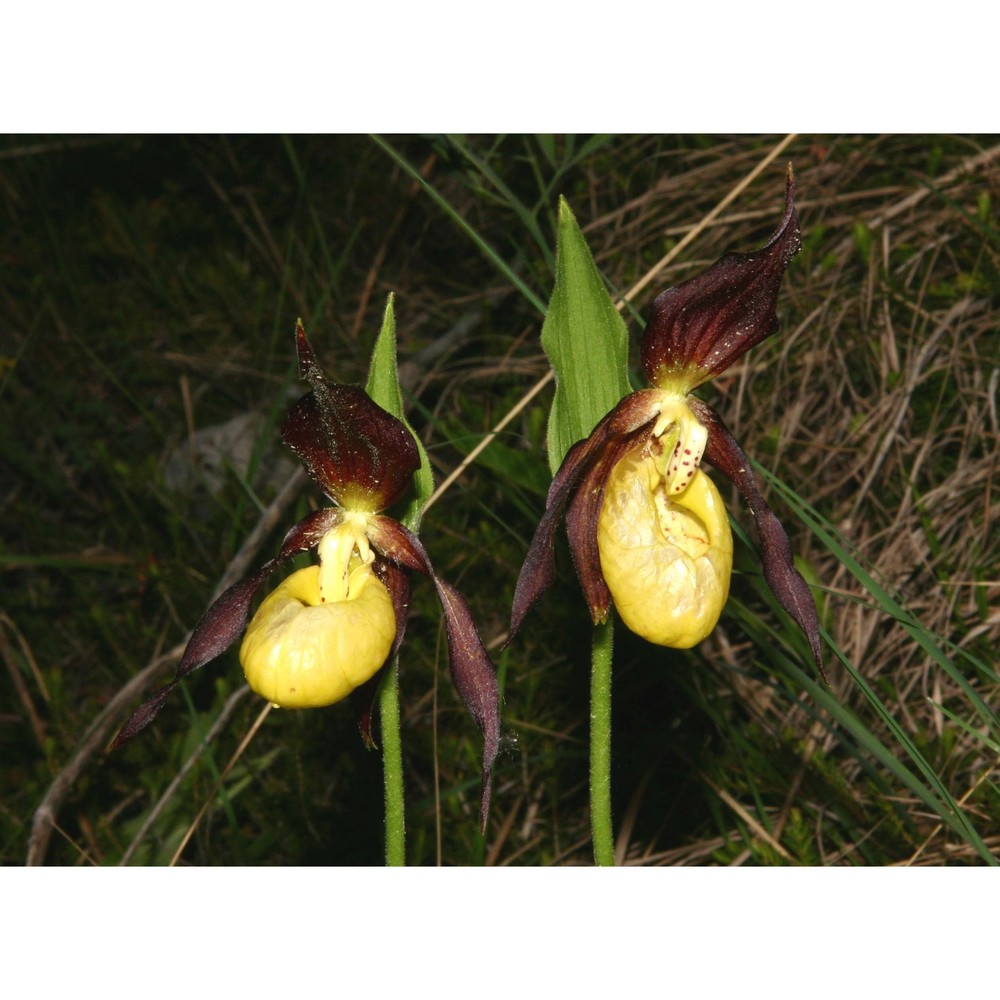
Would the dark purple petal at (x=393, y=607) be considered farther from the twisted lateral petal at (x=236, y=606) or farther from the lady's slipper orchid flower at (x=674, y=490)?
the lady's slipper orchid flower at (x=674, y=490)

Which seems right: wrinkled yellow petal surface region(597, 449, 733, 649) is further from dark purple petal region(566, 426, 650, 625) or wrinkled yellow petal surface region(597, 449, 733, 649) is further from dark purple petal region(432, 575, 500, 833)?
dark purple petal region(432, 575, 500, 833)

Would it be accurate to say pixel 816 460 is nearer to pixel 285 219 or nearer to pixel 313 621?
pixel 313 621

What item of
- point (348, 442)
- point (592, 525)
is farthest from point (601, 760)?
point (348, 442)

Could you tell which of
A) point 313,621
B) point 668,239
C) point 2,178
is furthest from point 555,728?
point 2,178

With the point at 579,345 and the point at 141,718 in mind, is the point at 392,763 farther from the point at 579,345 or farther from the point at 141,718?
the point at 579,345

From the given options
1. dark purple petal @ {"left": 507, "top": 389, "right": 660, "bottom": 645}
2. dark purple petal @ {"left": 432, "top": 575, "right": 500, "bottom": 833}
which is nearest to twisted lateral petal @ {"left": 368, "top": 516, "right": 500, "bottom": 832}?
dark purple petal @ {"left": 432, "top": 575, "right": 500, "bottom": 833}

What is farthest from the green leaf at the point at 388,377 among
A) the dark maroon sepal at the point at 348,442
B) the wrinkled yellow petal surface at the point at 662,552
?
the wrinkled yellow petal surface at the point at 662,552
